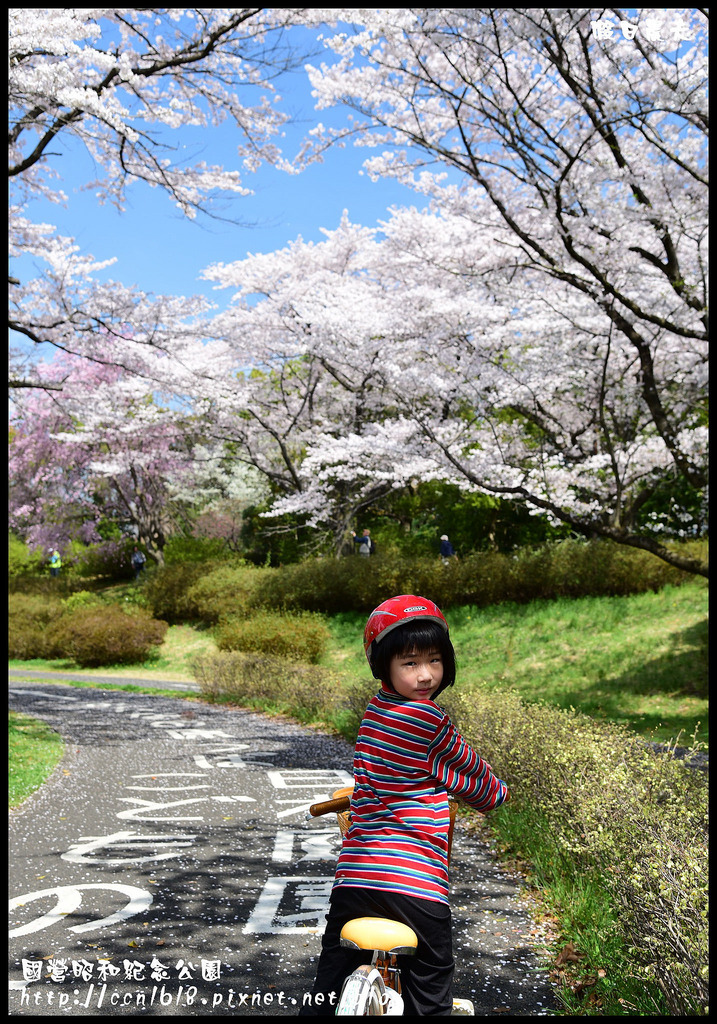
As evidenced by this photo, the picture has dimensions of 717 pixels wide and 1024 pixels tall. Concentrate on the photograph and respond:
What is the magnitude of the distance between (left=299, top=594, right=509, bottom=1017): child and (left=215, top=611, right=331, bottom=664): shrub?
12.7 metres

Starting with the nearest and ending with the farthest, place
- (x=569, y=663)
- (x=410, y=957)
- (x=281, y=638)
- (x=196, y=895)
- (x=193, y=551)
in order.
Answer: (x=410, y=957) → (x=196, y=895) → (x=569, y=663) → (x=281, y=638) → (x=193, y=551)

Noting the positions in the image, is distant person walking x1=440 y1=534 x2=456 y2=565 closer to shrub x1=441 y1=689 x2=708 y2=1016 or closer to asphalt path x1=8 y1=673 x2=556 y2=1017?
asphalt path x1=8 y1=673 x2=556 y2=1017

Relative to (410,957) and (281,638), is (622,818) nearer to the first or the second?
(410,957)

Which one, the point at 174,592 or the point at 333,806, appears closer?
the point at 333,806

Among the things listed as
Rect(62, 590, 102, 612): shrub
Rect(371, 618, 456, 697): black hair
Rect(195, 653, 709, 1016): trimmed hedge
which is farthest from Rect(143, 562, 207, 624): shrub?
Rect(371, 618, 456, 697): black hair

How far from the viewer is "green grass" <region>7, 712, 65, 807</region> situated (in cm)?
708

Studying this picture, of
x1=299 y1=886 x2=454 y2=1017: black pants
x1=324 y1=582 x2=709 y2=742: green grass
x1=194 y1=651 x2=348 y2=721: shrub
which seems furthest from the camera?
x1=324 y1=582 x2=709 y2=742: green grass

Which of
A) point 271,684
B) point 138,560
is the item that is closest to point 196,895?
point 271,684

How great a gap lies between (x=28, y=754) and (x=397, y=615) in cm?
731

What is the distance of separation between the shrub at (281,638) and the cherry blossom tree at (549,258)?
380 cm

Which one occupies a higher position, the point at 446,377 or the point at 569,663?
the point at 446,377

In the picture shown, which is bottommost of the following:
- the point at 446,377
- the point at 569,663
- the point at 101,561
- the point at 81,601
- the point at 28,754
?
the point at 28,754

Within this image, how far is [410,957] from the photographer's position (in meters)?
2.29

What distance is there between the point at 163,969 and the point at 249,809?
114 inches
